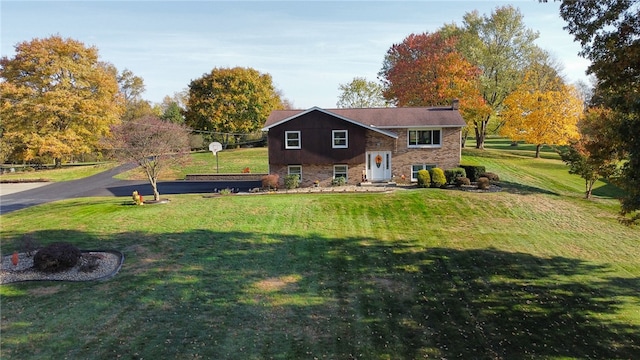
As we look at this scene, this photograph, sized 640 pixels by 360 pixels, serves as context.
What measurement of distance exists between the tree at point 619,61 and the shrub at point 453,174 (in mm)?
16301

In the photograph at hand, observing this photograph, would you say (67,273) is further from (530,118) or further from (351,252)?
(530,118)

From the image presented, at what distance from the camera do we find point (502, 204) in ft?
78.7

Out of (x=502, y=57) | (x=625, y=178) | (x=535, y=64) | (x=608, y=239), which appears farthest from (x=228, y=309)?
(x=535, y=64)

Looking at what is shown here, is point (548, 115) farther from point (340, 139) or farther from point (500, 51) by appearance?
point (340, 139)

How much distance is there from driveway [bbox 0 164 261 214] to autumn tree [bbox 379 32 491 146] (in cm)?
2121

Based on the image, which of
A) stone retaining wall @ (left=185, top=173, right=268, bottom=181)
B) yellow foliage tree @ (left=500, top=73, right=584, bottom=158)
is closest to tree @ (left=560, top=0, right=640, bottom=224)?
stone retaining wall @ (left=185, top=173, right=268, bottom=181)

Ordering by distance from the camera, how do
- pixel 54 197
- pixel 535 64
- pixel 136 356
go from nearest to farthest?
pixel 136 356
pixel 54 197
pixel 535 64

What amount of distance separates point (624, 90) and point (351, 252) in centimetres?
1087

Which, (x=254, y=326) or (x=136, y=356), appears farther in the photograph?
(x=254, y=326)

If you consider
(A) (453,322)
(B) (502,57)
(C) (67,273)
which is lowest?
(A) (453,322)

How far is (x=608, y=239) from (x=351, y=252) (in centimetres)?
1280

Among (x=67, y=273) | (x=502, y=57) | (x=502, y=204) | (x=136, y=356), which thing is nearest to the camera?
(x=136, y=356)

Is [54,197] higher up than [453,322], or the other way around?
[54,197]

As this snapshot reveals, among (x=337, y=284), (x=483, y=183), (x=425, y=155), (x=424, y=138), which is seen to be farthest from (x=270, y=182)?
(x=337, y=284)
